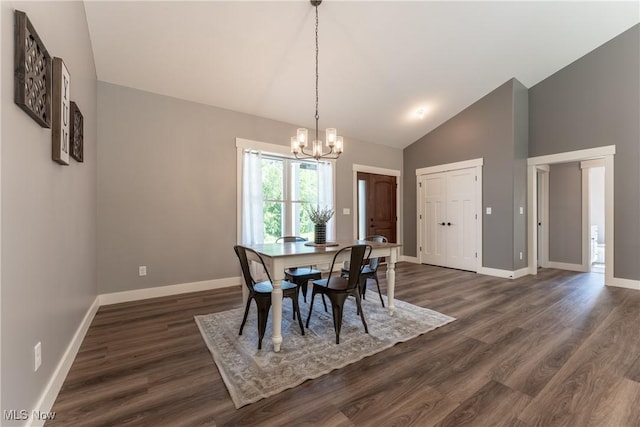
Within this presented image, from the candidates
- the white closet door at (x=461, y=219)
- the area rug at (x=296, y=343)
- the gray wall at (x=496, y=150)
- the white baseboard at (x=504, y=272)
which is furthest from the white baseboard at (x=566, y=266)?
the area rug at (x=296, y=343)

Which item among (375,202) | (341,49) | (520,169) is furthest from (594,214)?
(341,49)

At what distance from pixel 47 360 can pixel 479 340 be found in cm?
306

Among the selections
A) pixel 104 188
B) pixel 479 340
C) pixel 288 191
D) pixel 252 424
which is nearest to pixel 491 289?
pixel 479 340

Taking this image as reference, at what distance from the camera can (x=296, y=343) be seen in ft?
7.69

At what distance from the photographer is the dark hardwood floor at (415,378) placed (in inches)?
59.7

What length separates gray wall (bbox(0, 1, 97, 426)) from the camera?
3.83ft

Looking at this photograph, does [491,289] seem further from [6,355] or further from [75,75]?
[75,75]

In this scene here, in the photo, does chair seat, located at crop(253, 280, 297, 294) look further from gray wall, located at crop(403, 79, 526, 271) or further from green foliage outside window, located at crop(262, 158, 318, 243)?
gray wall, located at crop(403, 79, 526, 271)

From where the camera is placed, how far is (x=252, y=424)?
145 cm

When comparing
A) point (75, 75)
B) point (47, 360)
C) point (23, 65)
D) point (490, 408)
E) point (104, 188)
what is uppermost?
point (75, 75)

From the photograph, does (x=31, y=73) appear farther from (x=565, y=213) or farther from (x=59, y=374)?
(x=565, y=213)

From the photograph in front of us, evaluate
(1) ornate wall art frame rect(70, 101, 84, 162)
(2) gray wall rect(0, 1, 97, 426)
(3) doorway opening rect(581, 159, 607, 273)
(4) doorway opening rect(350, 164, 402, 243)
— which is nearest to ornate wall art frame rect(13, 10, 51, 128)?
(2) gray wall rect(0, 1, 97, 426)

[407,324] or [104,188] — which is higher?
[104,188]

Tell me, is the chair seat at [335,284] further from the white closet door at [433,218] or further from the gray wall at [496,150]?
the white closet door at [433,218]
